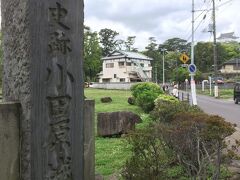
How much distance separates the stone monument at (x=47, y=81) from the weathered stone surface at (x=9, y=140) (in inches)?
2.6

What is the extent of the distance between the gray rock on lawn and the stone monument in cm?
786

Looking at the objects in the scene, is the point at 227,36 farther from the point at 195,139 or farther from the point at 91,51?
the point at 195,139

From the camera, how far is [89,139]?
5422mm

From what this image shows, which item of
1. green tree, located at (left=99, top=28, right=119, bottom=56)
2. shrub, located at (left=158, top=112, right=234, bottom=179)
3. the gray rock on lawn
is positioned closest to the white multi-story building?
green tree, located at (left=99, top=28, right=119, bottom=56)

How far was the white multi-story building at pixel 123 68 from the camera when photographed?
8244 centimetres

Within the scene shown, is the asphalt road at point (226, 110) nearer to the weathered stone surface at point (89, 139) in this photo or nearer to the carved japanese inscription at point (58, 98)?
the weathered stone surface at point (89, 139)

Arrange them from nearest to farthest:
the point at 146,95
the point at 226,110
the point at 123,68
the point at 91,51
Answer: the point at 146,95, the point at 226,110, the point at 91,51, the point at 123,68

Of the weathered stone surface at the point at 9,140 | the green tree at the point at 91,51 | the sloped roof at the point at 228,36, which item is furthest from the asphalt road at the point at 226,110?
the sloped roof at the point at 228,36

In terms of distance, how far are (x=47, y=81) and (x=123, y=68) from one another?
78.9 metres

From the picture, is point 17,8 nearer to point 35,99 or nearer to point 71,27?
point 71,27

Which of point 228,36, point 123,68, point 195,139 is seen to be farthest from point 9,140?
point 228,36

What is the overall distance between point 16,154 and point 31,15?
147cm

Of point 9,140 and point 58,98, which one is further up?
point 58,98

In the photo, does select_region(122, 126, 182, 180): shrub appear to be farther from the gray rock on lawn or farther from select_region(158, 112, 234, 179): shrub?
the gray rock on lawn
